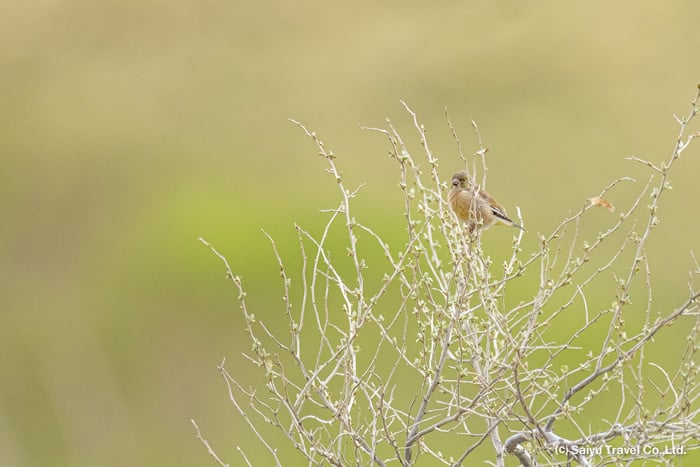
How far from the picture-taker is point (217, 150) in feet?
82.1

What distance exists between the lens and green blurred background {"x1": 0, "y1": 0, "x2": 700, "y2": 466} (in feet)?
64.6

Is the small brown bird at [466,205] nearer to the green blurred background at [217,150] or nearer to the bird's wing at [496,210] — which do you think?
the bird's wing at [496,210]

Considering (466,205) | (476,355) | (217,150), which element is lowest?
(476,355)

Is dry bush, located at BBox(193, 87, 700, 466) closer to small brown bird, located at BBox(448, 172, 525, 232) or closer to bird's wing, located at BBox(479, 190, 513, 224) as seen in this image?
small brown bird, located at BBox(448, 172, 525, 232)

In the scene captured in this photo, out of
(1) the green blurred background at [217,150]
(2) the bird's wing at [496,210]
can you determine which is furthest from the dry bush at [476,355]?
(1) the green blurred background at [217,150]

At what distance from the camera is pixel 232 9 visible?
28000 mm

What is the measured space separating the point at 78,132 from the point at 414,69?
8.06 m

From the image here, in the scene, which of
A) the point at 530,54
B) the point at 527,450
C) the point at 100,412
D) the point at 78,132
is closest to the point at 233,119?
the point at 78,132

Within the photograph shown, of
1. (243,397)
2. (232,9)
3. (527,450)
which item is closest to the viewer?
(527,450)

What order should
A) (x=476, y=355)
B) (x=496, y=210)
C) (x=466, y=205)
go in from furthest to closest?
(x=496, y=210), (x=466, y=205), (x=476, y=355)

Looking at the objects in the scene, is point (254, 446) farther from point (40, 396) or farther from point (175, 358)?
point (40, 396)

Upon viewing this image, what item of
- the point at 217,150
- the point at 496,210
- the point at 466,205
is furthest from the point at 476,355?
the point at 217,150

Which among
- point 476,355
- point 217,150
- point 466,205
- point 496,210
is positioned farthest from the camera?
point 217,150

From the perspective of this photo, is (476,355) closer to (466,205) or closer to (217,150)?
(466,205)
